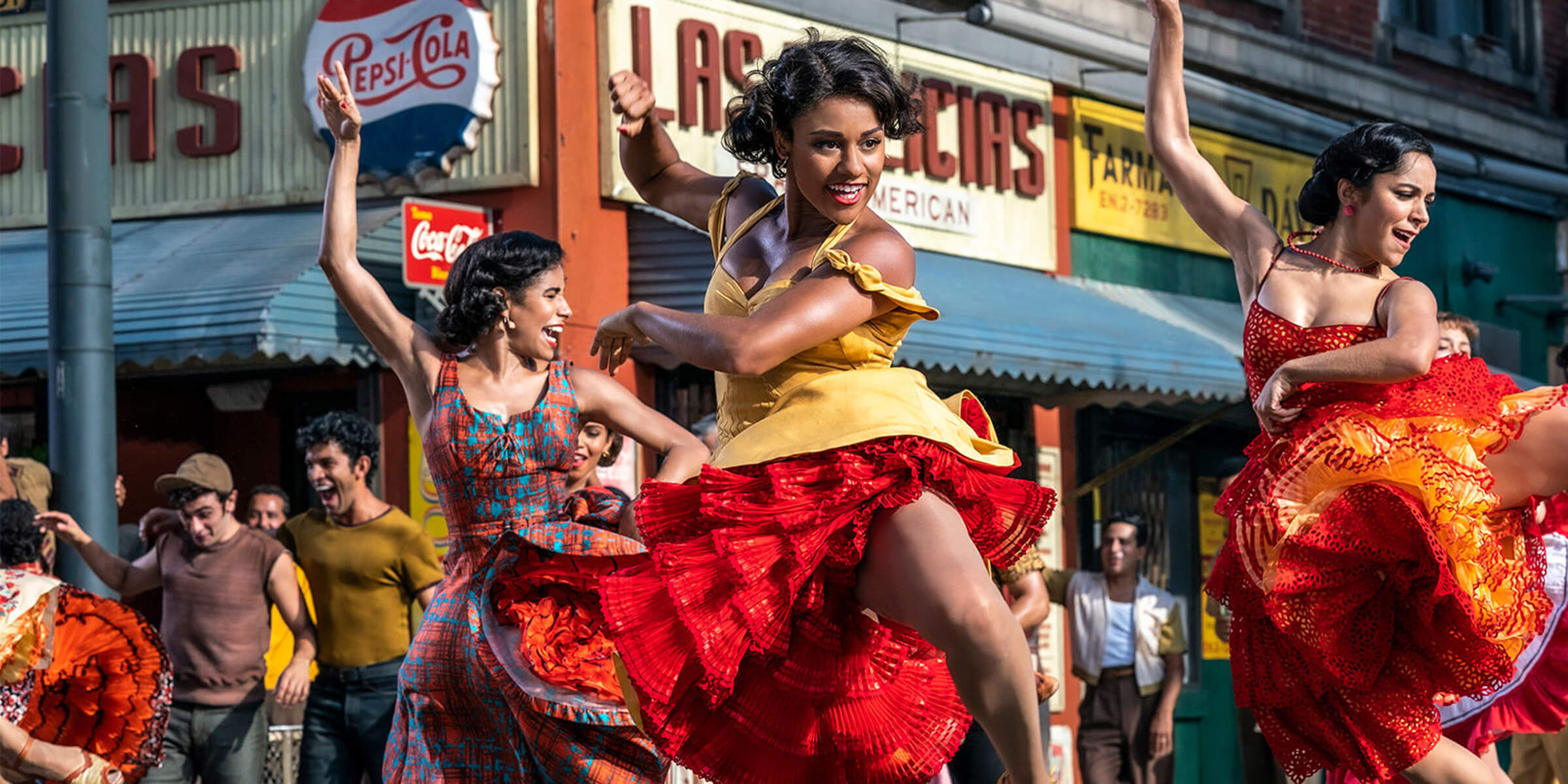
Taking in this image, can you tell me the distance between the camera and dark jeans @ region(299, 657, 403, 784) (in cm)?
771

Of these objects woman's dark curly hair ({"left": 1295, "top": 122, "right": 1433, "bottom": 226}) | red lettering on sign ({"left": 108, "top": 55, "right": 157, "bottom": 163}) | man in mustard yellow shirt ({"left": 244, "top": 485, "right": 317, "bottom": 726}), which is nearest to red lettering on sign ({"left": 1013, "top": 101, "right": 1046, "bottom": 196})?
red lettering on sign ({"left": 108, "top": 55, "right": 157, "bottom": 163})

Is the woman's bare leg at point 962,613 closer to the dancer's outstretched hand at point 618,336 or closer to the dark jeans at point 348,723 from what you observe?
the dancer's outstretched hand at point 618,336

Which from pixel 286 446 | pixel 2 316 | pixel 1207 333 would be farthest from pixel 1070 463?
Answer: pixel 2 316

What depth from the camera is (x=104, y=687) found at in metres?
6.59

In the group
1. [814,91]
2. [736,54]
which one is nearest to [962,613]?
[814,91]

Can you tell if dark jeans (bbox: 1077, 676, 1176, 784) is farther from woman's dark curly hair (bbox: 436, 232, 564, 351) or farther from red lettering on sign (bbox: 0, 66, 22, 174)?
red lettering on sign (bbox: 0, 66, 22, 174)

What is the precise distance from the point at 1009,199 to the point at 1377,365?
912 centimetres

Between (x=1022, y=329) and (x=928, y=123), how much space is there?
6.48 ft

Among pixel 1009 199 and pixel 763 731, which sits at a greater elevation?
pixel 1009 199

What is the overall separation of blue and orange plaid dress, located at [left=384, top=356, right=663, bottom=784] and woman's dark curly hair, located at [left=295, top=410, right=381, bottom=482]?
106 inches

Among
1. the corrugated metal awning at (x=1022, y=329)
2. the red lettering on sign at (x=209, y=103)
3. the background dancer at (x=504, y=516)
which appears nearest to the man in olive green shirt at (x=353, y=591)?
the background dancer at (x=504, y=516)

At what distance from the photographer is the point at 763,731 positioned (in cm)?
455

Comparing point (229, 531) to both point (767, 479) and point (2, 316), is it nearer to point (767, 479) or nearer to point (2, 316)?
point (2, 316)

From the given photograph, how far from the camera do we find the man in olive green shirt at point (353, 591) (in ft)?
25.5
